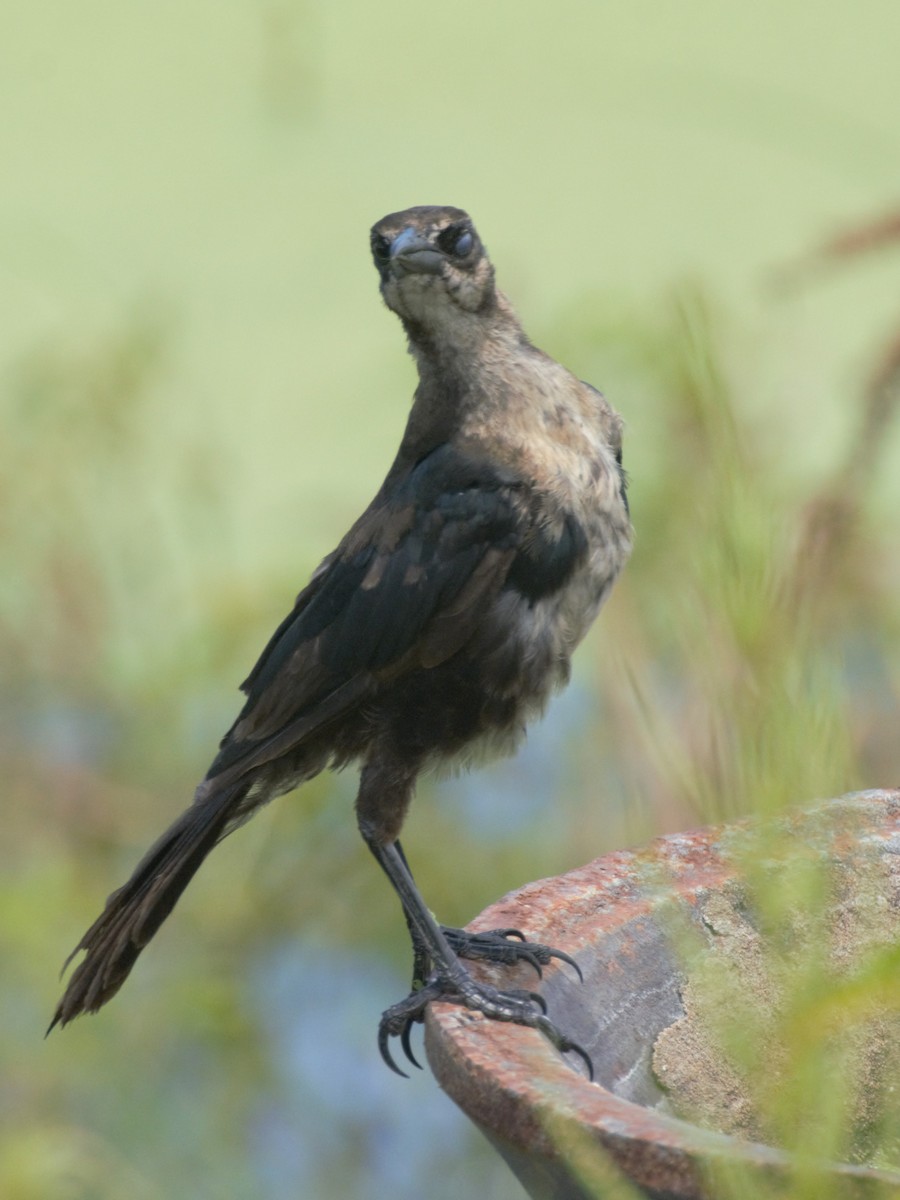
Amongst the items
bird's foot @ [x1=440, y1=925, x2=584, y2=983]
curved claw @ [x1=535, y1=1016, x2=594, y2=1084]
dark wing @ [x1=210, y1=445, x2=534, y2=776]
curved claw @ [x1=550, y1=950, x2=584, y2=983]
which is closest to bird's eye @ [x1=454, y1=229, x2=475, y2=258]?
dark wing @ [x1=210, y1=445, x2=534, y2=776]

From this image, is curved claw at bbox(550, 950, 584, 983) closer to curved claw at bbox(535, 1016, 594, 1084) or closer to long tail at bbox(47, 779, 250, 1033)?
curved claw at bbox(535, 1016, 594, 1084)

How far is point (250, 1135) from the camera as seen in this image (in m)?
3.48

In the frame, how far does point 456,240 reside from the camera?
244cm

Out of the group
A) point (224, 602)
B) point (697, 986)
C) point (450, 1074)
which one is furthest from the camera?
point (224, 602)

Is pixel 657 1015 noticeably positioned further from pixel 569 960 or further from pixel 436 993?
pixel 436 993

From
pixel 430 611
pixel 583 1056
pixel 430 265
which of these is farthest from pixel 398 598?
pixel 583 1056

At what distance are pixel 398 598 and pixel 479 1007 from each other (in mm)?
766

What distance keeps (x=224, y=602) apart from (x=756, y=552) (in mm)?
2908

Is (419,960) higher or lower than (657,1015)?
lower

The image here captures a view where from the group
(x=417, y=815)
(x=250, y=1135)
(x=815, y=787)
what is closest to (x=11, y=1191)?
(x=250, y=1135)

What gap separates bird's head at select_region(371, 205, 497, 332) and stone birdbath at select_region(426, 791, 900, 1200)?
0.93 m

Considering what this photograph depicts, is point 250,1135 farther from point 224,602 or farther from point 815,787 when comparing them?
point 815,787

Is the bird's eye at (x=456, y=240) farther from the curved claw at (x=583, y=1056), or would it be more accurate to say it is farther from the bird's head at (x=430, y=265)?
the curved claw at (x=583, y=1056)

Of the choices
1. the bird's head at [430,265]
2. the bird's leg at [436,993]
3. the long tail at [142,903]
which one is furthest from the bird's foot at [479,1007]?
the bird's head at [430,265]
